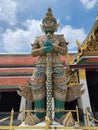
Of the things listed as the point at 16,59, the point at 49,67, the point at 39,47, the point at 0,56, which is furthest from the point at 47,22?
the point at 0,56

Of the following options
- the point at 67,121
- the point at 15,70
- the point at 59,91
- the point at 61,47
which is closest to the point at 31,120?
the point at 67,121

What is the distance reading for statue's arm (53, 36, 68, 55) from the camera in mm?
5281

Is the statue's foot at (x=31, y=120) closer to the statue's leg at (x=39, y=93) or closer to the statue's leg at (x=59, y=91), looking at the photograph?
the statue's leg at (x=39, y=93)

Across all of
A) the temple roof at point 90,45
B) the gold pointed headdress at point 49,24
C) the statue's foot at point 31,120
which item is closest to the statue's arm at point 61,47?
the gold pointed headdress at point 49,24

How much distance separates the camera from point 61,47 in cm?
542

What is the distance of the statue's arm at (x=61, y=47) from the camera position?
5281mm

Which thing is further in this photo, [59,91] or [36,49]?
[36,49]

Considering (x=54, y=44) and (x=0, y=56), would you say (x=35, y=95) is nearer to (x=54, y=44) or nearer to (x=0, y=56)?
(x=54, y=44)

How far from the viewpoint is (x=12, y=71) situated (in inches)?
369

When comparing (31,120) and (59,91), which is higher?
(59,91)

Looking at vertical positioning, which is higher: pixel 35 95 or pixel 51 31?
pixel 51 31

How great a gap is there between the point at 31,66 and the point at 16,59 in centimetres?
168

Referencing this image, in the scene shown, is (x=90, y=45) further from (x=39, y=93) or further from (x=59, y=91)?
(x=39, y=93)

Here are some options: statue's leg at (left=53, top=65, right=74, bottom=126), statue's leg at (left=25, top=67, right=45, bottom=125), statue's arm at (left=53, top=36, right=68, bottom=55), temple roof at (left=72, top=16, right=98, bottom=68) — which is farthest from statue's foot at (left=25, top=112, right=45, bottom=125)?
temple roof at (left=72, top=16, right=98, bottom=68)
